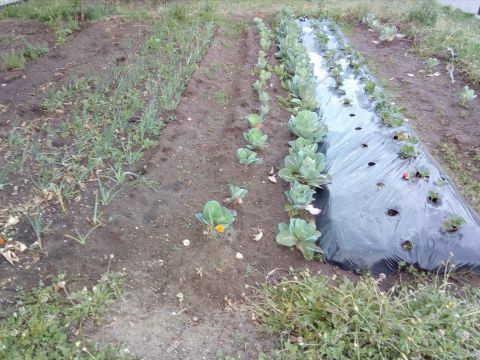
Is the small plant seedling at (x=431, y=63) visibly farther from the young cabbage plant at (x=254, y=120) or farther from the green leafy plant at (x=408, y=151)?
the young cabbage plant at (x=254, y=120)

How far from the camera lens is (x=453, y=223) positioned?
8.24 ft

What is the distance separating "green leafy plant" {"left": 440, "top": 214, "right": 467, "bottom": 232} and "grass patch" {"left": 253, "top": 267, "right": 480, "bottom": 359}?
54 cm

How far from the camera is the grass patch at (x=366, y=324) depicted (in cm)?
173

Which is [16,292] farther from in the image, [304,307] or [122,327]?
[304,307]

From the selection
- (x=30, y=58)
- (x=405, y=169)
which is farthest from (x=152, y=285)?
(x=30, y=58)

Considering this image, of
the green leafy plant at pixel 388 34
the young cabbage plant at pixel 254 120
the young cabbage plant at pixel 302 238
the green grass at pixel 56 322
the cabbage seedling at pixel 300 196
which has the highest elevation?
the green leafy plant at pixel 388 34

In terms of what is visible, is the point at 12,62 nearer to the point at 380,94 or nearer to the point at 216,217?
the point at 216,217

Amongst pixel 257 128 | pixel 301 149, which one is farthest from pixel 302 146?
pixel 257 128

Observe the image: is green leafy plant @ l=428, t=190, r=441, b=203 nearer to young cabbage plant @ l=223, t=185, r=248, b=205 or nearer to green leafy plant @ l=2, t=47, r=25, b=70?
young cabbage plant @ l=223, t=185, r=248, b=205

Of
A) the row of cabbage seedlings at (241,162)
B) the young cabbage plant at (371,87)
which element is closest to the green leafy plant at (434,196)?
the row of cabbage seedlings at (241,162)

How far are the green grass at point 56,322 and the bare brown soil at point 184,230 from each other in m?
0.07

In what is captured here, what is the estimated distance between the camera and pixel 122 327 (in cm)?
192

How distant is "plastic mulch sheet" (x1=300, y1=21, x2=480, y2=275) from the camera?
2.43 m

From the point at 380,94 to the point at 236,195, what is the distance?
7.77ft
